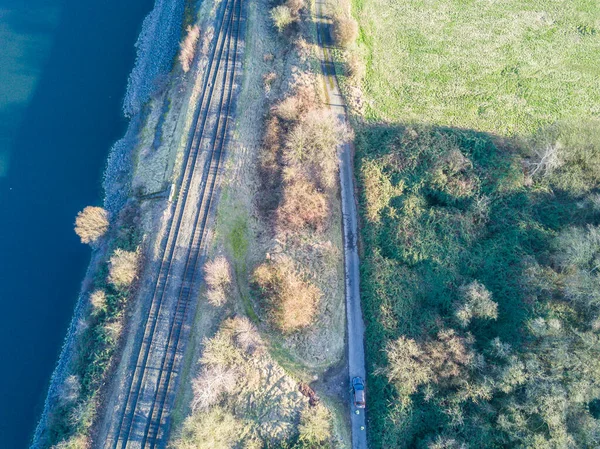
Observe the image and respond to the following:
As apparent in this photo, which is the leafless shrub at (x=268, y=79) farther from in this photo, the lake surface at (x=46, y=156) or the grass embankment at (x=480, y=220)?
the lake surface at (x=46, y=156)

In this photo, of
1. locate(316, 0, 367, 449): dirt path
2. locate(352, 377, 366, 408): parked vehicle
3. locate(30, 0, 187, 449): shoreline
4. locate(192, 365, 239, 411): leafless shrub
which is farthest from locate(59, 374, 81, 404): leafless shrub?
locate(352, 377, 366, 408): parked vehicle

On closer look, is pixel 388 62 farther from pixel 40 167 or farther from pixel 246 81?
pixel 40 167

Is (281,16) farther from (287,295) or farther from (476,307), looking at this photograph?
(476,307)

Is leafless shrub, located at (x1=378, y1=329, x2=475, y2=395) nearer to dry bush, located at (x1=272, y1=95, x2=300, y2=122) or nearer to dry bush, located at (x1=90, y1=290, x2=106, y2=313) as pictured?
dry bush, located at (x1=272, y1=95, x2=300, y2=122)

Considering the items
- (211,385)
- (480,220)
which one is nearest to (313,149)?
(480,220)

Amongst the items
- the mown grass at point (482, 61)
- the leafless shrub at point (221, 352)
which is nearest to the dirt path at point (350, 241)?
the mown grass at point (482, 61)
